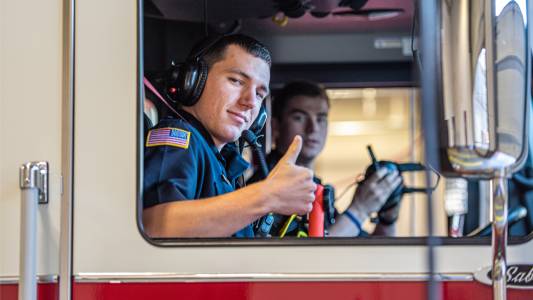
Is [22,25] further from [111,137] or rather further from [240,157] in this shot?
[240,157]

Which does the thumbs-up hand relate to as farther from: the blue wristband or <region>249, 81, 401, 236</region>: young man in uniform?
<region>249, 81, 401, 236</region>: young man in uniform

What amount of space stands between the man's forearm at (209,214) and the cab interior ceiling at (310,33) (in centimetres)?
34

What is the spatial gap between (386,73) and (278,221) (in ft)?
6.75

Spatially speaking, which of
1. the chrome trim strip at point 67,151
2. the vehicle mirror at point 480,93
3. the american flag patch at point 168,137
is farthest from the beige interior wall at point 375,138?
the vehicle mirror at point 480,93

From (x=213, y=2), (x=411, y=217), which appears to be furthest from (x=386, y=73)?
(x=213, y=2)

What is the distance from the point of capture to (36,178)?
6.03 feet

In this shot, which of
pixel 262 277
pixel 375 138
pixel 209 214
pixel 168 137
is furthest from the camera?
pixel 375 138

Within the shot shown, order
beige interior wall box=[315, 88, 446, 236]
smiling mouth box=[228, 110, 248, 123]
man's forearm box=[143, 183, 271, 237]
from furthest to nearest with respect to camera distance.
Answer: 1. beige interior wall box=[315, 88, 446, 236]
2. smiling mouth box=[228, 110, 248, 123]
3. man's forearm box=[143, 183, 271, 237]

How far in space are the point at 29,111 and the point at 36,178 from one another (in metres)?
0.13

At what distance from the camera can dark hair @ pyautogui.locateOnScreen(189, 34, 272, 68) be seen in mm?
2238

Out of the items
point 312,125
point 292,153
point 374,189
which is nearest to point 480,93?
point 292,153

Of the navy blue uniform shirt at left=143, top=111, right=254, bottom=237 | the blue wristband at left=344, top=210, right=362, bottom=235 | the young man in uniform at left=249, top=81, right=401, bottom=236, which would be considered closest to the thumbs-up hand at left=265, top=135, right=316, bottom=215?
the navy blue uniform shirt at left=143, top=111, right=254, bottom=237

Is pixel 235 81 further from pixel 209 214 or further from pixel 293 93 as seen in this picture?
pixel 293 93

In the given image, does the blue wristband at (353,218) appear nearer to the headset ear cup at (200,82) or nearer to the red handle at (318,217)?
the red handle at (318,217)
